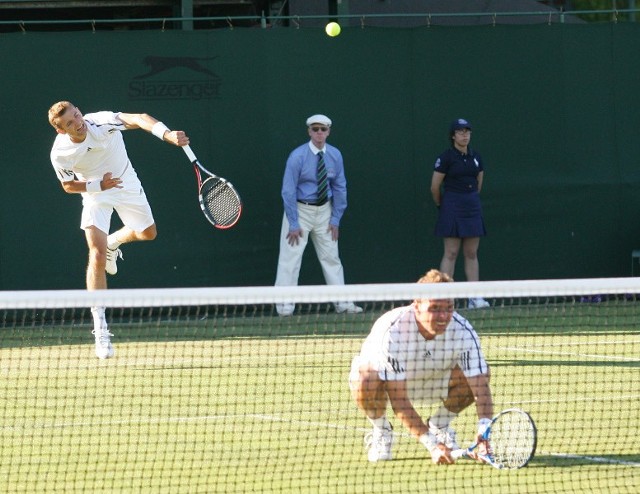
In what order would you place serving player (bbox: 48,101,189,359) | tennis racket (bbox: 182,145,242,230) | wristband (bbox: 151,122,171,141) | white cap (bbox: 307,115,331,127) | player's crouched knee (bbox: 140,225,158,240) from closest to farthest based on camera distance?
wristband (bbox: 151,122,171,141) → serving player (bbox: 48,101,189,359) → tennis racket (bbox: 182,145,242,230) → player's crouched knee (bbox: 140,225,158,240) → white cap (bbox: 307,115,331,127)

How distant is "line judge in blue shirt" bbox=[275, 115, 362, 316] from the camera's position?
11508 mm

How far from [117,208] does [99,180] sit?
0.39 m

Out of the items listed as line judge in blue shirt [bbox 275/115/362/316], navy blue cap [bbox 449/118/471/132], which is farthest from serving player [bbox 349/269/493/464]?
navy blue cap [bbox 449/118/471/132]

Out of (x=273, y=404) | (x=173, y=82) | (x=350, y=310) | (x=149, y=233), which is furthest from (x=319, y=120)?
(x=273, y=404)

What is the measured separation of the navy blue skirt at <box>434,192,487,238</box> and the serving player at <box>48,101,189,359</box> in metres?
3.68

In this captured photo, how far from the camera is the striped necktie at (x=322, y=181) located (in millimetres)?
11516

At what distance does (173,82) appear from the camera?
39.3 feet

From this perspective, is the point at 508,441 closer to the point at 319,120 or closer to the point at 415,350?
the point at 415,350

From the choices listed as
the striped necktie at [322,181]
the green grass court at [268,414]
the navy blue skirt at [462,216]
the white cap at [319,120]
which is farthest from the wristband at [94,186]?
the navy blue skirt at [462,216]

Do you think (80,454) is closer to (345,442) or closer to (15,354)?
(345,442)

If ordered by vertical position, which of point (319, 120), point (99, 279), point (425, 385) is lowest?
point (425, 385)

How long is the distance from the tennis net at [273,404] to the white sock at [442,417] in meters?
0.15

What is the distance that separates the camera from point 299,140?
39.9 ft

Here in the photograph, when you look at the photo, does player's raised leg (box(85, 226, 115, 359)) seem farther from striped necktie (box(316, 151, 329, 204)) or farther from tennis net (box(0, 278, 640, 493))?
striped necktie (box(316, 151, 329, 204))
